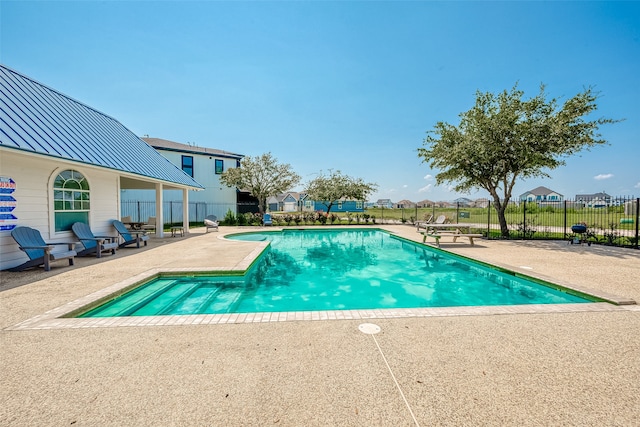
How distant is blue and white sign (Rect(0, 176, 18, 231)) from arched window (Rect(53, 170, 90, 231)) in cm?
127

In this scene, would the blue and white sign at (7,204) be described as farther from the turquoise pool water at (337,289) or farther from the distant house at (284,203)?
the distant house at (284,203)

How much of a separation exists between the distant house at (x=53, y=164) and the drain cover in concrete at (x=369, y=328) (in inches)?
309

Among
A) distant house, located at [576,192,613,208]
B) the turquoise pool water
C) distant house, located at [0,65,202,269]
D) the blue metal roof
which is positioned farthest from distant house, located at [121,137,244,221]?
distant house, located at [576,192,613,208]

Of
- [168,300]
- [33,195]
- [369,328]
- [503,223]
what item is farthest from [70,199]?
[503,223]

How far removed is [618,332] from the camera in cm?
357

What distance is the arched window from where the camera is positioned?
27.9 ft

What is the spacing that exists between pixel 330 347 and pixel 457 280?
601 centimetres

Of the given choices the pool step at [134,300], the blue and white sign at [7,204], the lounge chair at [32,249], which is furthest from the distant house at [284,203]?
the pool step at [134,300]

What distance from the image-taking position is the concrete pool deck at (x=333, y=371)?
2.13 metres

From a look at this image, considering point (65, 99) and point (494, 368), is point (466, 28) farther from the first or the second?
Answer: point (65, 99)

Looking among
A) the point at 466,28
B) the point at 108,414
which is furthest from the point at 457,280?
the point at 466,28

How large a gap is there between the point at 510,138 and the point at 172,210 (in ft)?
80.3

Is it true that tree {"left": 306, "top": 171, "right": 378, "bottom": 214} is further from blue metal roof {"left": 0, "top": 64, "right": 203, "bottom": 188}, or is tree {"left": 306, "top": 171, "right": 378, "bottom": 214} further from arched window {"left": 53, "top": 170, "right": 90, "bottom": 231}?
arched window {"left": 53, "top": 170, "right": 90, "bottom": 231}

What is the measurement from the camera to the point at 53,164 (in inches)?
321
